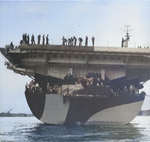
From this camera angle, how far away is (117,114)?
105 ft

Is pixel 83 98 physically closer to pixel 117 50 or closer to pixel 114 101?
pixel 114 101

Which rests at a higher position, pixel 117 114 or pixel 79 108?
pixel 79 108

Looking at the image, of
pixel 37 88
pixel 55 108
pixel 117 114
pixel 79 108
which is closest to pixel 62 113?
pixel 55 108

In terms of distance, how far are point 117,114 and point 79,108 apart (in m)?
3.53

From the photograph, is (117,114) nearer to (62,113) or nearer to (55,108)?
(62,113)

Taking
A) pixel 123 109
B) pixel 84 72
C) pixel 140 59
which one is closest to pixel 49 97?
pixel 84 72

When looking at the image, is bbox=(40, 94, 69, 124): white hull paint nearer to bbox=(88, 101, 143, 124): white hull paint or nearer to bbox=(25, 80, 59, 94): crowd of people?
bbox=(25, 80, 59, 94): crowd of people

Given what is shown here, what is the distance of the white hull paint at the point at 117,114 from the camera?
103 feet

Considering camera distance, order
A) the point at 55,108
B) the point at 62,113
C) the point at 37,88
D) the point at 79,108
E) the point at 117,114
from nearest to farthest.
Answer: the point at 79,108 < the point at 62,113 < the point at 55,108 < the point at 117,114 < the point at 37,88

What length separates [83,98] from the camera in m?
30.7

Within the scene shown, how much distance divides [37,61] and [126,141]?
1330 cm

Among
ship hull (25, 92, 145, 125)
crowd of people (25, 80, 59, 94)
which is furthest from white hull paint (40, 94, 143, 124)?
crowd of people (25, 80, 59, 94)

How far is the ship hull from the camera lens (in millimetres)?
30875

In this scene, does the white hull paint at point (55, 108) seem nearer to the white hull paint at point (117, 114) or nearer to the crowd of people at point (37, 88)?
the crowd of people at point (37, 88)
